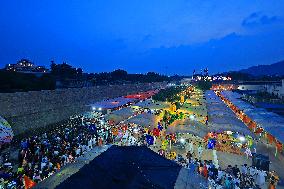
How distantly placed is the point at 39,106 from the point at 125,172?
853 inches

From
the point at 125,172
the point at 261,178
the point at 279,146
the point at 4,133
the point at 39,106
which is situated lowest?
the point at 279,146

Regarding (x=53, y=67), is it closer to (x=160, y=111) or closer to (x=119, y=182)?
(x=160, y=111)

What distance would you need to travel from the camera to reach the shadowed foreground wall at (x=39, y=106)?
21359 mm

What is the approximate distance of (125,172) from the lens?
5.06 metres

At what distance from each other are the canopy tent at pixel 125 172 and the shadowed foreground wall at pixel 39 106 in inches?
675

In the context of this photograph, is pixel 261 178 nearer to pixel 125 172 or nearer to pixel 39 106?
pixel 125 172

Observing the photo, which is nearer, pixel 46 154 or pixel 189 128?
pixel 46 154

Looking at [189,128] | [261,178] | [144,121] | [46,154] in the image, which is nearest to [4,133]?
[46,154]

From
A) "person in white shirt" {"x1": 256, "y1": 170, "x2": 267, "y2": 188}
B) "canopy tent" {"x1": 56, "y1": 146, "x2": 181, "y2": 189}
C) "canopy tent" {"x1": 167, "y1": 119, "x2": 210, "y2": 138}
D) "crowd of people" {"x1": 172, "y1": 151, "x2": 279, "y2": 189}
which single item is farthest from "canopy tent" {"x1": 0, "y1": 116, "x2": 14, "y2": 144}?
"person in white shirt" {"x1": 256, "y1": 170, "x2": 267, "y2": 188}

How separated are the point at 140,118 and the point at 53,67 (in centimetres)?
5623

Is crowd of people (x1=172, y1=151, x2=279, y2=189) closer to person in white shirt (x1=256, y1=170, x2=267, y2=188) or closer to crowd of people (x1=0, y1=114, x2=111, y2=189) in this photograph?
person in white shirt (x1=256, y1=170, x2=267, y2=188)

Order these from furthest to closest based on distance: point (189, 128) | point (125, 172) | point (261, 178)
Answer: point (189, 128)
point (261, 178)
point (125, 172)

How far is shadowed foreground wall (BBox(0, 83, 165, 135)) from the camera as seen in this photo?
21359 mm

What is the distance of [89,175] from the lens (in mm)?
4812
